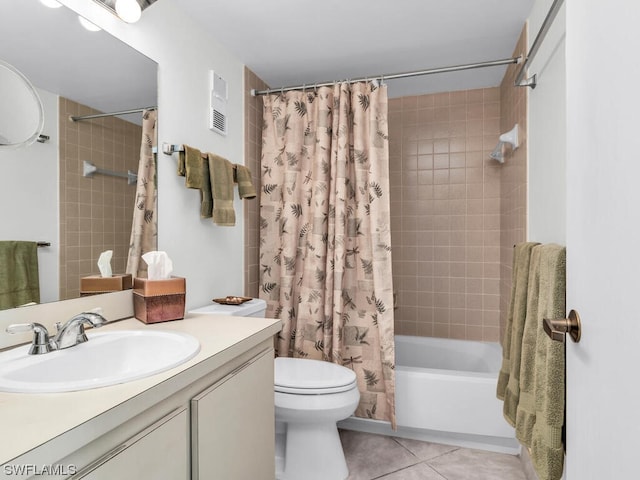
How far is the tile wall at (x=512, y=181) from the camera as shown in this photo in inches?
82.2

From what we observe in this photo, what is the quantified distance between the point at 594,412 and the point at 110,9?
6.29 feet

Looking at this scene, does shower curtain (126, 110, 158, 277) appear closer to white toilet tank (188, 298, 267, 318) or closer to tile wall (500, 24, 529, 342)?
white toilet tank (188, 298, 267, 318)

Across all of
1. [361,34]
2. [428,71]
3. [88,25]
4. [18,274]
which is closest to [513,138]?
[428,71]

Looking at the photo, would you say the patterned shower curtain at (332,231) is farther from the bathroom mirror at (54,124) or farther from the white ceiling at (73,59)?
the bathroom mirror at (54,124)

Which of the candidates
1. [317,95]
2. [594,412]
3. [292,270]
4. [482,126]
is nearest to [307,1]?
[317,95]

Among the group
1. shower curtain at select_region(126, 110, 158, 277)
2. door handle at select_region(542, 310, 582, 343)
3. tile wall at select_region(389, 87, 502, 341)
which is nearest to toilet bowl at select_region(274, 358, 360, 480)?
shower curtain at select_region(126, 110, 158, 277)

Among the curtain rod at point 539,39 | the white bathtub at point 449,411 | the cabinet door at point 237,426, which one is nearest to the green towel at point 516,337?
the white bathtub at point 449,411

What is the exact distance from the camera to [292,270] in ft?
8.25

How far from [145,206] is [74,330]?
0.69m

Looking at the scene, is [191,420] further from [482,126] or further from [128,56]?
[482,126]

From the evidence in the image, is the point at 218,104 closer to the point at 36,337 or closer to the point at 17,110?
the point at 17,110

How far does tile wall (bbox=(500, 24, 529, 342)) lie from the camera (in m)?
2.09

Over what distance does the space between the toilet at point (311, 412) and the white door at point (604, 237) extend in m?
1.13

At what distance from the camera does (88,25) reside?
1427 mm
